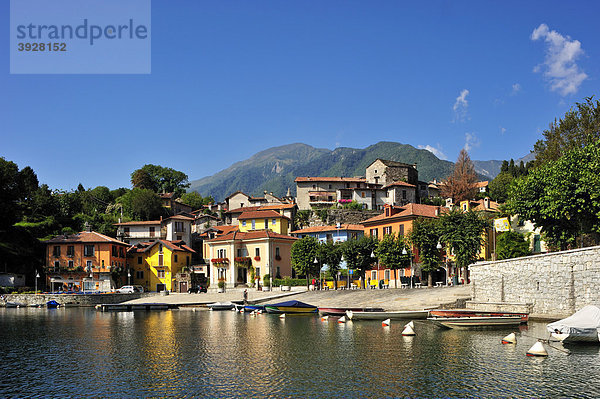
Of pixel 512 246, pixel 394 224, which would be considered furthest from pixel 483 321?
pixel 394 224

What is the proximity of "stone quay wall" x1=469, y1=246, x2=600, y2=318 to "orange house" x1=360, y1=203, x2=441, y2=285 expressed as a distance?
64.9ft

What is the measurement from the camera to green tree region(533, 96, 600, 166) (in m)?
55.8

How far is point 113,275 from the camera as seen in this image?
80062 millimetres

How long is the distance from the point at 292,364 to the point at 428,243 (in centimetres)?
3612

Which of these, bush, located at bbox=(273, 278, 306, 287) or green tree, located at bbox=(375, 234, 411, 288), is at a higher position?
green tree, located at bbox=(375, 234, 411, 288)

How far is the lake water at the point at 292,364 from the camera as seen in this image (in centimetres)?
1939

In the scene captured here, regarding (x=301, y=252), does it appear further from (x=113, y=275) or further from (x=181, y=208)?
(x=181, y=208)

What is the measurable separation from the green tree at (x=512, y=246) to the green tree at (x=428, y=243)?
250 inches

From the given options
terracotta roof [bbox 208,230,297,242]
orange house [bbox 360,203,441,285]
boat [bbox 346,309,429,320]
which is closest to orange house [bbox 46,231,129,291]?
terracotta roof [bbox 208,230,297,242]

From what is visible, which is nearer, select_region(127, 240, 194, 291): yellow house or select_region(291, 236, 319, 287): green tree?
select_region(291, 236, 319, 287): green tree

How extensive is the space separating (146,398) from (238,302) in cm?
4170

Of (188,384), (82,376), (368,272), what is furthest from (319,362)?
(368,272)

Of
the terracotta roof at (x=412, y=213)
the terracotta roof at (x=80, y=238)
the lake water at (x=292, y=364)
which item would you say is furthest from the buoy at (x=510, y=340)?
the terracotta roof at (x=80, y=238)

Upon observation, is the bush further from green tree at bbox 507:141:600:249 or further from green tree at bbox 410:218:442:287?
green tree at bbox 507:141:600:249
